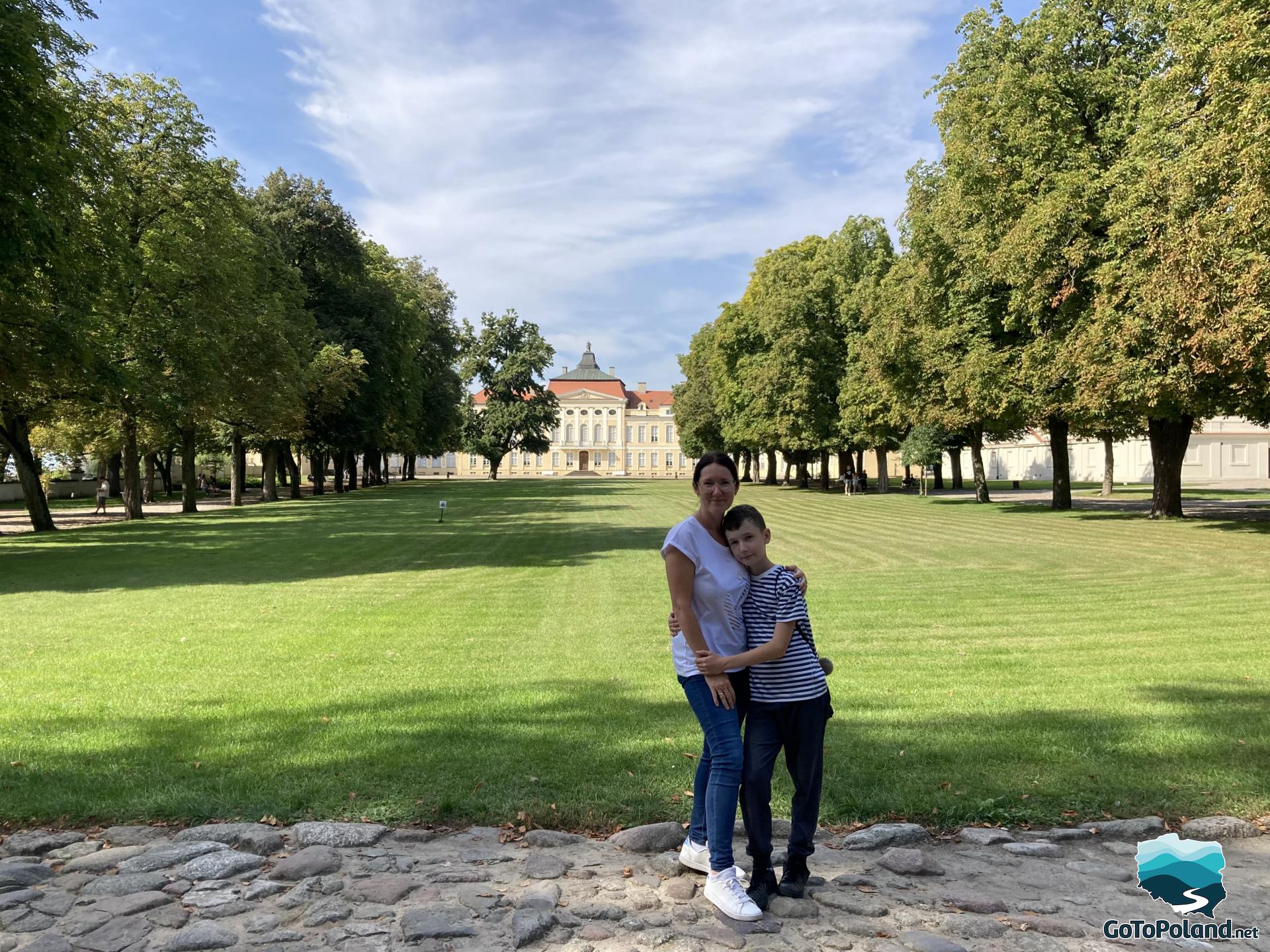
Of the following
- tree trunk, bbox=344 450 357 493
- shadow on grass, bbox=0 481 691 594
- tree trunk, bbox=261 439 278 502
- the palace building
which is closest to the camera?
shadow on grass, bbox=0 481 691 594

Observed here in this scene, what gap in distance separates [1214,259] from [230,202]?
2858 centimetres

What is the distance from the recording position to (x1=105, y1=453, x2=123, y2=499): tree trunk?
53525 millimetres

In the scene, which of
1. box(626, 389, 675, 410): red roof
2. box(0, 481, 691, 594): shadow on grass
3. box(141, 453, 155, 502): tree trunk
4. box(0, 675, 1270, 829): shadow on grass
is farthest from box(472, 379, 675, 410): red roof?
box(0, 675, 1270, 829): shadow on grass

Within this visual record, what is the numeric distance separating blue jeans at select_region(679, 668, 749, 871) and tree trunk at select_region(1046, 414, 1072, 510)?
29521mm

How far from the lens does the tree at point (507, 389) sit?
3349 inches

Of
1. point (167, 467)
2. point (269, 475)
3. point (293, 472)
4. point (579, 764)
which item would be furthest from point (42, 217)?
point (167, 467)

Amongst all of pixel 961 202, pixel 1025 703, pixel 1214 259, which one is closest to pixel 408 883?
pixel 1025 703

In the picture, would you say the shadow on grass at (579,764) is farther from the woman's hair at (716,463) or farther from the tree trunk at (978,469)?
the tree trunk at (978,469)

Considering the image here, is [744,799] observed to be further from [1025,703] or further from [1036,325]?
[1036,325]

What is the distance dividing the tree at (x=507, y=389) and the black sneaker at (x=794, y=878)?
81.5m

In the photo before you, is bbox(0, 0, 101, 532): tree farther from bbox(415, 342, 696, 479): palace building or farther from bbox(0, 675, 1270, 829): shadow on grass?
bbox(415, 342, 696, 479): palace building

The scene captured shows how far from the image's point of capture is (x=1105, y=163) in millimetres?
23891

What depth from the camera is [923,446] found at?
142 feet

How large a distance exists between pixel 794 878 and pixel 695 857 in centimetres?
48
